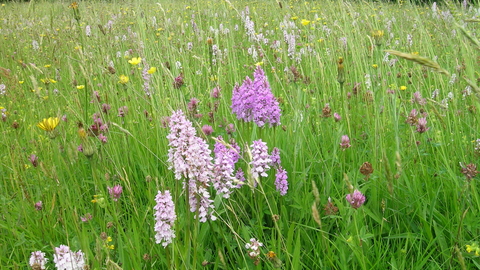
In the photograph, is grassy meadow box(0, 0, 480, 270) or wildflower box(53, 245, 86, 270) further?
grassy meadow box(0, 0, 480, 270)

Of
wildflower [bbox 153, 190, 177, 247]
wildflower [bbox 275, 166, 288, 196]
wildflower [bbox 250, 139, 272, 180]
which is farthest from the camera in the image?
wildflower [bbox 275, 166, 288, 196]

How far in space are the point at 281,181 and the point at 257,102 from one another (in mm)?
374

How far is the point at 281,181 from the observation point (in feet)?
5.54

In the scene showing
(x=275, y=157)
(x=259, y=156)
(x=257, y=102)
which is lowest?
(x=275, y=157)

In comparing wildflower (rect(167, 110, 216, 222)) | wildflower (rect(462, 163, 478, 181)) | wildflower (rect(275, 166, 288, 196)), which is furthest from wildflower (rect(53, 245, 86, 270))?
wildflower (rect(462, 163, 478, 181))

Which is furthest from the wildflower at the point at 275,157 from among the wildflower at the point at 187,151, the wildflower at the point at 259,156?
the wildflower at the point at 187,151

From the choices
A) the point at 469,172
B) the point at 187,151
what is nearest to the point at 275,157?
the point at 187,151

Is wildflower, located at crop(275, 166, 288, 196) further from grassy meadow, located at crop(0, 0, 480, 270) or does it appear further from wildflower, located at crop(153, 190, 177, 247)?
wildflower, located at crop(153, 190, 177, 247)

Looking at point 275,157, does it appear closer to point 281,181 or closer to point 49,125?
point 281,181

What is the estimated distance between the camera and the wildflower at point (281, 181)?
5.50 feet

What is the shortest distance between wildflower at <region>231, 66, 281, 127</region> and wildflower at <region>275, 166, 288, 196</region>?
0.78ft

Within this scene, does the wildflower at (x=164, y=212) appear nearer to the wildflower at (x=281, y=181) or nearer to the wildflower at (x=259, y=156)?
the wildflower at (x=259, y=156)

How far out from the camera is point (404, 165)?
6.15ft

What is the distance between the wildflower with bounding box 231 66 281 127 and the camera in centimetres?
175
